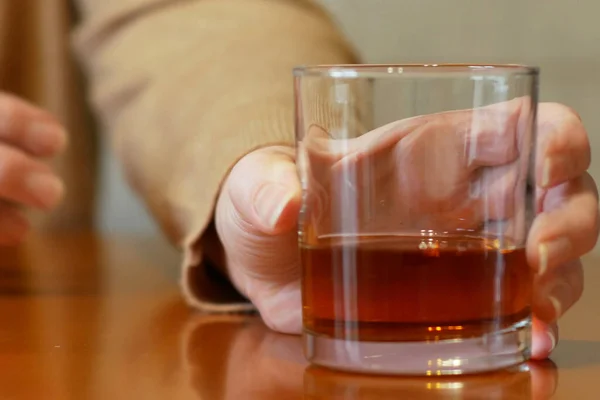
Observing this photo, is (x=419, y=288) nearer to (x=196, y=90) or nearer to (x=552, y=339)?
(x=552, y=339)

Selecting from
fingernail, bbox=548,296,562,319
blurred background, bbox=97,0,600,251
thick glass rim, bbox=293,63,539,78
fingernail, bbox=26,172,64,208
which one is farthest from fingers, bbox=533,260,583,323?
blurred background, bbox=97,0,600,251

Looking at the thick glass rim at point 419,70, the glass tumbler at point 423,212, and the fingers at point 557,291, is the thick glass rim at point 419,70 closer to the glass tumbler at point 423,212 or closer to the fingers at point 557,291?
the glass tumbler at point 423,212

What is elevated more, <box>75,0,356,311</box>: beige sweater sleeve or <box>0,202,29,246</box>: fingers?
<box>75,0,356,311</box>: beige sweater sleeve

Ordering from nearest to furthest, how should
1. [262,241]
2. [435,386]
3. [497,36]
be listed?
[435,386], [262,241], [497,36]

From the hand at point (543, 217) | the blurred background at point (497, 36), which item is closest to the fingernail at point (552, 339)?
the hand at point (543, 217)

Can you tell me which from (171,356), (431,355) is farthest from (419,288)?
(171,356)

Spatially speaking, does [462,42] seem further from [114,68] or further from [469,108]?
[469,108]

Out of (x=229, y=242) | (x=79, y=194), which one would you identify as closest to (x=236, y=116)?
(x=229, y=242)

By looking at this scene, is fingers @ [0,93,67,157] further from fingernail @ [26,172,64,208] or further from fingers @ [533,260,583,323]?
fingers @ [533,260,583,323]
